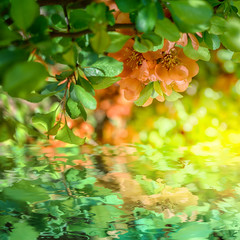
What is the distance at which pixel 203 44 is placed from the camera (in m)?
0.40

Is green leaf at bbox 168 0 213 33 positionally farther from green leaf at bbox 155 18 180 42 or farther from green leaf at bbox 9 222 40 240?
green leaf at bbox 9 222 40 240

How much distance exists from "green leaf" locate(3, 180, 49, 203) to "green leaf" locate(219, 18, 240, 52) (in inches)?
10.6

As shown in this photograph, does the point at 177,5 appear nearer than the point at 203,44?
Yes

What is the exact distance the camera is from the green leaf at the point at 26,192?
0.46 metres

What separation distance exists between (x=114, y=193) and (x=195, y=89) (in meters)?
1.32

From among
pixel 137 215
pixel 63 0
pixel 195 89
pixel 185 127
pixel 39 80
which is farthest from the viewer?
pixel 195 89

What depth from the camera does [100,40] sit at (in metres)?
0.25

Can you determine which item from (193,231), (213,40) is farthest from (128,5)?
(193,231)

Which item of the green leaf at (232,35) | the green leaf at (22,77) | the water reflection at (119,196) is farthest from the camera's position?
the water reflection at (119,196)

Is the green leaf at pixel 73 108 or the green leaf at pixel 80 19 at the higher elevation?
the green leaf at pixel 73 108

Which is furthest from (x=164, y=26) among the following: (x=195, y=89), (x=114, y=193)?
(x=195, y=89)

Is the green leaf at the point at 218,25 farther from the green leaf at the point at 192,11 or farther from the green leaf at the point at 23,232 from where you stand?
the green leaf at the point at 23,232

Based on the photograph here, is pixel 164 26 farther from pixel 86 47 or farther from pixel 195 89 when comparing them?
pixel 195 89

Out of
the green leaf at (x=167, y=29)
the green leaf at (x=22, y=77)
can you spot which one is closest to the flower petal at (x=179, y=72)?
the green leaf at (x=167, y=29)
